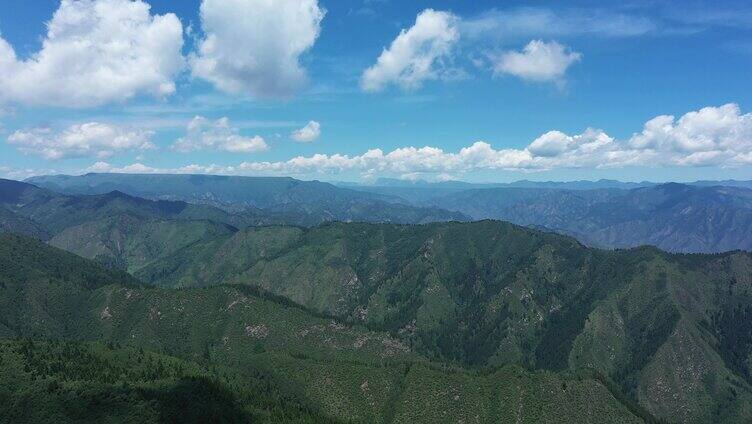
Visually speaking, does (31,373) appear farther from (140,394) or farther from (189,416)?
(189,416)

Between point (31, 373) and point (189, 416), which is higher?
point (31, 373)

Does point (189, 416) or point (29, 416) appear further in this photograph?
point (189, 416)

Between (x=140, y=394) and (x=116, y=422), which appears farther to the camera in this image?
(x=140, y=394)


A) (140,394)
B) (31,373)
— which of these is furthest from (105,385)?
(31,373)

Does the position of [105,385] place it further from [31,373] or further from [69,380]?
[31,373]

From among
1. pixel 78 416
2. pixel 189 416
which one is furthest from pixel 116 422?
pixel 189 416

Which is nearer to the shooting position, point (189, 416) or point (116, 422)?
point (116, 422)

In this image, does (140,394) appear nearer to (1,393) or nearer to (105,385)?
(105,385)
